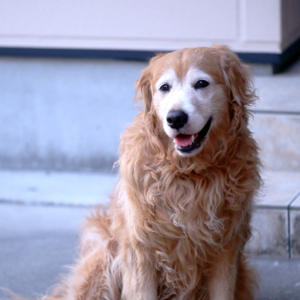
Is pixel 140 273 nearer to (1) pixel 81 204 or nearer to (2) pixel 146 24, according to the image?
(1) pixel 81 204

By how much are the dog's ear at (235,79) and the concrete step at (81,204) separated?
92 cm

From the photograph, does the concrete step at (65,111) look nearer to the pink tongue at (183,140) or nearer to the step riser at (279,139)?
the step riser at (279,139)

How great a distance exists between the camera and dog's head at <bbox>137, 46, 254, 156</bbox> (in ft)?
8.36

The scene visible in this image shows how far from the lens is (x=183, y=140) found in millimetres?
2619

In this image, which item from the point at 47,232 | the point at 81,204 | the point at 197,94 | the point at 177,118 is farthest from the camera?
the point at 81,204

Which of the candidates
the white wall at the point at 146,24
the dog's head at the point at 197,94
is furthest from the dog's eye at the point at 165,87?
the white wall at the point at 146,24

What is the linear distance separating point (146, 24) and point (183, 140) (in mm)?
2893

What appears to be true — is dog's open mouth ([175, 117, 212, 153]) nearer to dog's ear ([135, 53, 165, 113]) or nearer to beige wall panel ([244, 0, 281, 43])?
dog's ear ([135, 53, 165, 113])

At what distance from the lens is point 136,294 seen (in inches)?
110

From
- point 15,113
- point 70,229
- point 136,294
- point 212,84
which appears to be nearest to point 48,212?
point 70,229

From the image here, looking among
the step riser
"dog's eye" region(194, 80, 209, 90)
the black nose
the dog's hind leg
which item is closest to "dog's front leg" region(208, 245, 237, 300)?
the dog's hind leg

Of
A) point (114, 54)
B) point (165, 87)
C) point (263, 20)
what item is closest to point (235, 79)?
point (165, 87)

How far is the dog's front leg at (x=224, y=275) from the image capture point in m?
2.84

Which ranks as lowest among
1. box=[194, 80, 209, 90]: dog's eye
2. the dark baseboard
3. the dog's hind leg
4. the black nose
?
the dog's hind leg
